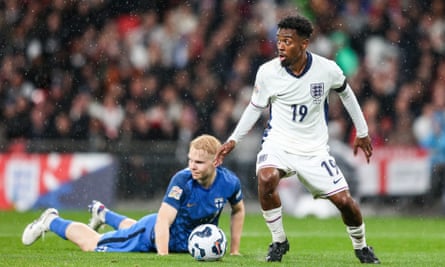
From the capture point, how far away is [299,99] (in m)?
9.40

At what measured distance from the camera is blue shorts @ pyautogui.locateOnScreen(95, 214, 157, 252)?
33.7ft

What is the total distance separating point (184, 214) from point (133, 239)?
2.23 ft

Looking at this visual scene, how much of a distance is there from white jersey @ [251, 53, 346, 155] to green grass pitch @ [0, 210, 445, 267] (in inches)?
40.6

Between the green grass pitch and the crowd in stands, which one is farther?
the crowd in stands

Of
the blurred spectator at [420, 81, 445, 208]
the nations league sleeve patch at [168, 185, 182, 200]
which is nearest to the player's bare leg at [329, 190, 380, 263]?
the nations league sleeve patch at [168, 185, 182, 200]

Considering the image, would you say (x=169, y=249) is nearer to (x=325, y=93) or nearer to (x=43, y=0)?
(x=325, y=93)

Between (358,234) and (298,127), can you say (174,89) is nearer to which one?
(298,127)

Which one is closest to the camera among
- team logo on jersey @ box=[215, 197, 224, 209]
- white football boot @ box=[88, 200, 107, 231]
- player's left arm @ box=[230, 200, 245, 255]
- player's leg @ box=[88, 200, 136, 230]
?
team logo on jersey @ box=[215, 197, 224, 209]

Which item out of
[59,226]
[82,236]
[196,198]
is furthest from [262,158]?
[59,226]

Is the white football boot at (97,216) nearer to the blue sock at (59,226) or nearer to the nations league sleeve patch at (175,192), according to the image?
the blue sock at (59,226)

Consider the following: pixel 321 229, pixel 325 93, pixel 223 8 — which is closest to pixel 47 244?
pixel 325 93

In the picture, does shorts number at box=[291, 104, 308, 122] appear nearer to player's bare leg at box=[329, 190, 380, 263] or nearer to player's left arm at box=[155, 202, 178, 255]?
player's bare leg at box=[329, 190, 380, 263]

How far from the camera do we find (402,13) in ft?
71.6

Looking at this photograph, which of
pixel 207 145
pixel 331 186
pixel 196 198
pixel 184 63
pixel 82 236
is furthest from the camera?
pixel 184 63
